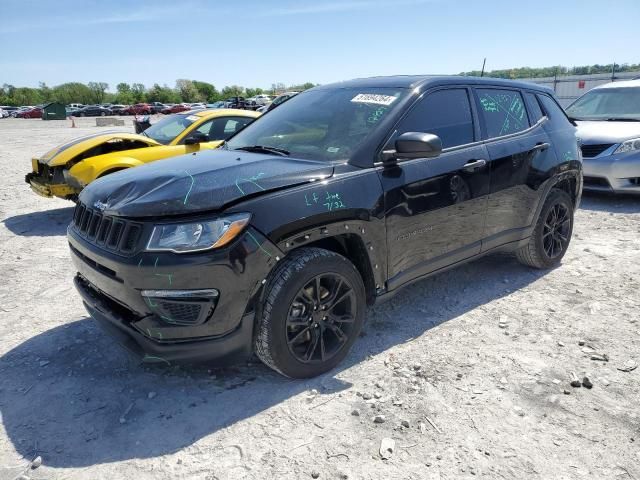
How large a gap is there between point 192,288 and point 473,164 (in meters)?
2.29

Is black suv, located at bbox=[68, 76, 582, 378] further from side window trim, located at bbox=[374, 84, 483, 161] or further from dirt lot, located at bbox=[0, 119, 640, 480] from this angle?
dirt lot, located at bbox=[0, 119, 640, 480]

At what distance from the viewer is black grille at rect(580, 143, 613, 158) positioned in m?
7.32

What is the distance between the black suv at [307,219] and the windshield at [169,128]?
12.4ft

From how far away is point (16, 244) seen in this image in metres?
5.92

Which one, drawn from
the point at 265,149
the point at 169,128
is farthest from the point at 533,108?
the point at 169,128

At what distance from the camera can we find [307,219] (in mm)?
2740

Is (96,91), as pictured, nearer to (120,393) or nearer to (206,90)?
(206,90)

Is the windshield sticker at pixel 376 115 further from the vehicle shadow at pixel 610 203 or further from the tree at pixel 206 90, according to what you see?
the tree at pixel 206 90

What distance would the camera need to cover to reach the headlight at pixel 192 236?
2475 mm

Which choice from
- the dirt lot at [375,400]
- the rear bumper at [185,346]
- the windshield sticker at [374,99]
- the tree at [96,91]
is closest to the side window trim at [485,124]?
the windshield sticker at [374,99]

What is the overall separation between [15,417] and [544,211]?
4.26m

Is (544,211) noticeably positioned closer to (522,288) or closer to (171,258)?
(522,288)

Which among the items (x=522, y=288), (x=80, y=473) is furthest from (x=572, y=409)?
(x=80, y=473)

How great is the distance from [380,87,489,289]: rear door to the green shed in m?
48.0
